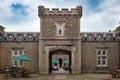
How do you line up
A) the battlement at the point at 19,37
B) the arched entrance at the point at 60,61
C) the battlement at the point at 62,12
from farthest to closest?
1. the arched entrance at the point at 60,61
2. the battlement at the point at 19,37
3. the battlement at the point at 62,12

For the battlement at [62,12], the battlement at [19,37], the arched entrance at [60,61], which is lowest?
the arched entrance at [60,61]

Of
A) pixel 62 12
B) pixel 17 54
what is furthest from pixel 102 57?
pixel 17 54

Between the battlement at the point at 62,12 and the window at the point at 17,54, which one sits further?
the window at the point at 17,54

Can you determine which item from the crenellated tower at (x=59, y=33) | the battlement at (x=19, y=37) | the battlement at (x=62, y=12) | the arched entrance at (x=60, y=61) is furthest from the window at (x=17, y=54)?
the battlement at (x=62, y=12)

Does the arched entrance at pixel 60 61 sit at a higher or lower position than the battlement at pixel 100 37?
lower

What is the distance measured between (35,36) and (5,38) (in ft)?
11.7

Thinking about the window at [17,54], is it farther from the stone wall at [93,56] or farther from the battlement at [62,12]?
the stone wall at [93,56]

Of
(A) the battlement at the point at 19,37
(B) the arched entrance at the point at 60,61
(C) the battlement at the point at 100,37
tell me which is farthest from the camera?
(B) the arched entrance at the point at 60,61

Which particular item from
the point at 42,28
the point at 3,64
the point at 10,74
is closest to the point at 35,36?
the point at 42,28

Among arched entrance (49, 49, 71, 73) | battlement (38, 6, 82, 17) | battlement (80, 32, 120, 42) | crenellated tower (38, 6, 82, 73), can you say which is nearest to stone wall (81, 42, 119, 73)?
battlement (80, 32, 120, 42)

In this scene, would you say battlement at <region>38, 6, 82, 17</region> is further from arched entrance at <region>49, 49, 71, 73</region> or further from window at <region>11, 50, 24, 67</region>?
window at <region>11, 50, 24, 67</region>

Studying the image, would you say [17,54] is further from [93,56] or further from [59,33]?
[93,56]

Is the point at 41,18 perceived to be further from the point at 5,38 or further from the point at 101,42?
the point at 101,42

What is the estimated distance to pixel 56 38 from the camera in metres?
32.3
